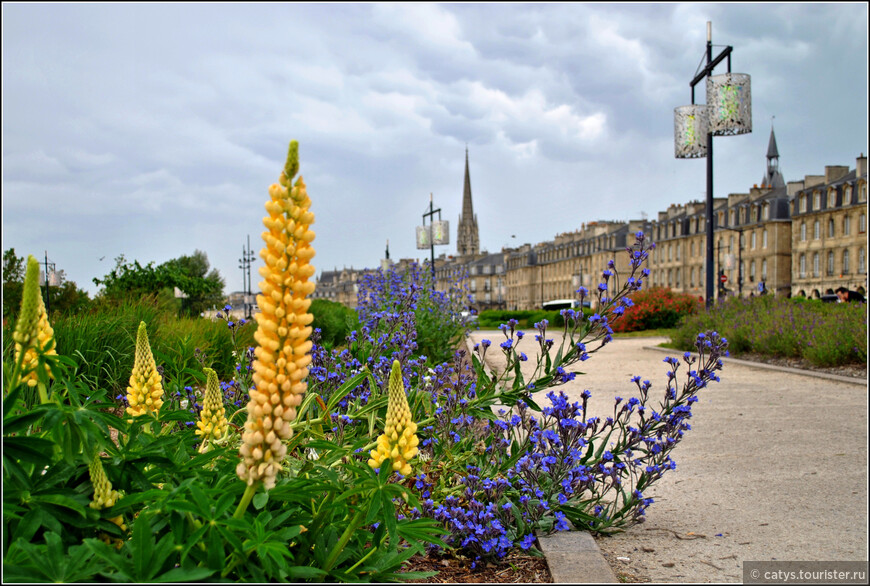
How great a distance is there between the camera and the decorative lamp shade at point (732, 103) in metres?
13.9

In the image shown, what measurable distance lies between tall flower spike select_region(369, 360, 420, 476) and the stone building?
64098 mm

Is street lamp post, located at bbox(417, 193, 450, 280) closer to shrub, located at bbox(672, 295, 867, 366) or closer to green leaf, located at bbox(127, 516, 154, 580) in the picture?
shrub, located at bbox(672, 295, 867, 366)

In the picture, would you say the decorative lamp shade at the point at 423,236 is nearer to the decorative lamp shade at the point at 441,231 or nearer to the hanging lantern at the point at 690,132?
the decorative lamp shade at the point at 441,231

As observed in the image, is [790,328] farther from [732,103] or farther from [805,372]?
[732,103]

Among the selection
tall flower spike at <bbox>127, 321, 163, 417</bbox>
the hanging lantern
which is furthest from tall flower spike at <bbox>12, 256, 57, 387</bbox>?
the hanging lantern

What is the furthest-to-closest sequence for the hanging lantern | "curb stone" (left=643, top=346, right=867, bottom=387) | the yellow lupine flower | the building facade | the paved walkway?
1. the building facade
2. the hanging lantern
3. "curb stone" (left=643, top=346, right=867, bottom=387)
4. the paved walkway
5. the yellow lupine flower

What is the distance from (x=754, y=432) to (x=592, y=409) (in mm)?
1865

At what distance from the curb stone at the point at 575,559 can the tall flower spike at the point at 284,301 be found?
1.83 m

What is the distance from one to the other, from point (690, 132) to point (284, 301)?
1627 cm

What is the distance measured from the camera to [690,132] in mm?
15883

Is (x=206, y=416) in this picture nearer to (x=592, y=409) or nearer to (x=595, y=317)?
(x=595, y=317)

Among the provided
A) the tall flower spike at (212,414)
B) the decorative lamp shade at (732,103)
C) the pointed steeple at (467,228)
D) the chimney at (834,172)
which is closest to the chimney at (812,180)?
the chimney at (834,172)

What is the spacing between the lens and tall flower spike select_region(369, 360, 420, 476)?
2.05m

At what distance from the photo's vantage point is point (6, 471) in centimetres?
189
